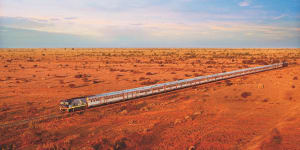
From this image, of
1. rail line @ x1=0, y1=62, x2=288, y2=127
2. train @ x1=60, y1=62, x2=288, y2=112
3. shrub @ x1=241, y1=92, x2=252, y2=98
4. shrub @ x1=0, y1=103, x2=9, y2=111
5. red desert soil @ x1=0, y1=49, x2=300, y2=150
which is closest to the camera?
red desert soil @ x1=0, y1=49, x2=300, y2=150

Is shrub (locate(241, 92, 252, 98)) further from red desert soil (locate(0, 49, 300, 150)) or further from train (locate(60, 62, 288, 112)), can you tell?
train (locate(60, 62, 288, 112))

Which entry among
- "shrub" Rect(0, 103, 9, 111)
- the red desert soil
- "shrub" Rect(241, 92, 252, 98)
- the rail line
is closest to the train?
the rail line

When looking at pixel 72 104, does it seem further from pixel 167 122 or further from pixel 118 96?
pixel 167 122

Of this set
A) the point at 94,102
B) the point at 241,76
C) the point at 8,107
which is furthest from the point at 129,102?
the point at 241,76

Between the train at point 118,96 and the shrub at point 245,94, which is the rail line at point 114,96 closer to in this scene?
the train at point 118,96

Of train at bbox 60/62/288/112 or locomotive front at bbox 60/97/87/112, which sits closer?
locomotive front at bbox 60/97/87/112

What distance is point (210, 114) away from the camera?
13.0m

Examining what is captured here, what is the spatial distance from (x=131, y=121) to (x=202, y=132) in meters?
4.01

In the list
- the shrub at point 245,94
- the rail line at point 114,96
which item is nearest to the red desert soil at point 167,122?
the shrub at point 245,94

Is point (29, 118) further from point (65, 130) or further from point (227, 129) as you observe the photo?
point (227, 129)

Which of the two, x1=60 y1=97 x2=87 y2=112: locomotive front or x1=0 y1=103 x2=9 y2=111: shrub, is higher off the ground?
x1=60 y1=97 x2=87 y2=112: locomotive front

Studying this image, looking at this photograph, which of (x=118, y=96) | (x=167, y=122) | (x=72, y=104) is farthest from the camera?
(x=118, y=96)

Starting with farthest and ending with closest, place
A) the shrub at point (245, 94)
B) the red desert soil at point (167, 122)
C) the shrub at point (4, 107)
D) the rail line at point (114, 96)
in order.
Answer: the shrub at point (245, 94), the shrub at point (4, 107), the rail line at point (114, 96), the red desert soil at point (167, 122)

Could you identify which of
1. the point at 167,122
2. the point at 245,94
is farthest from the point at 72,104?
the point at 245,94
